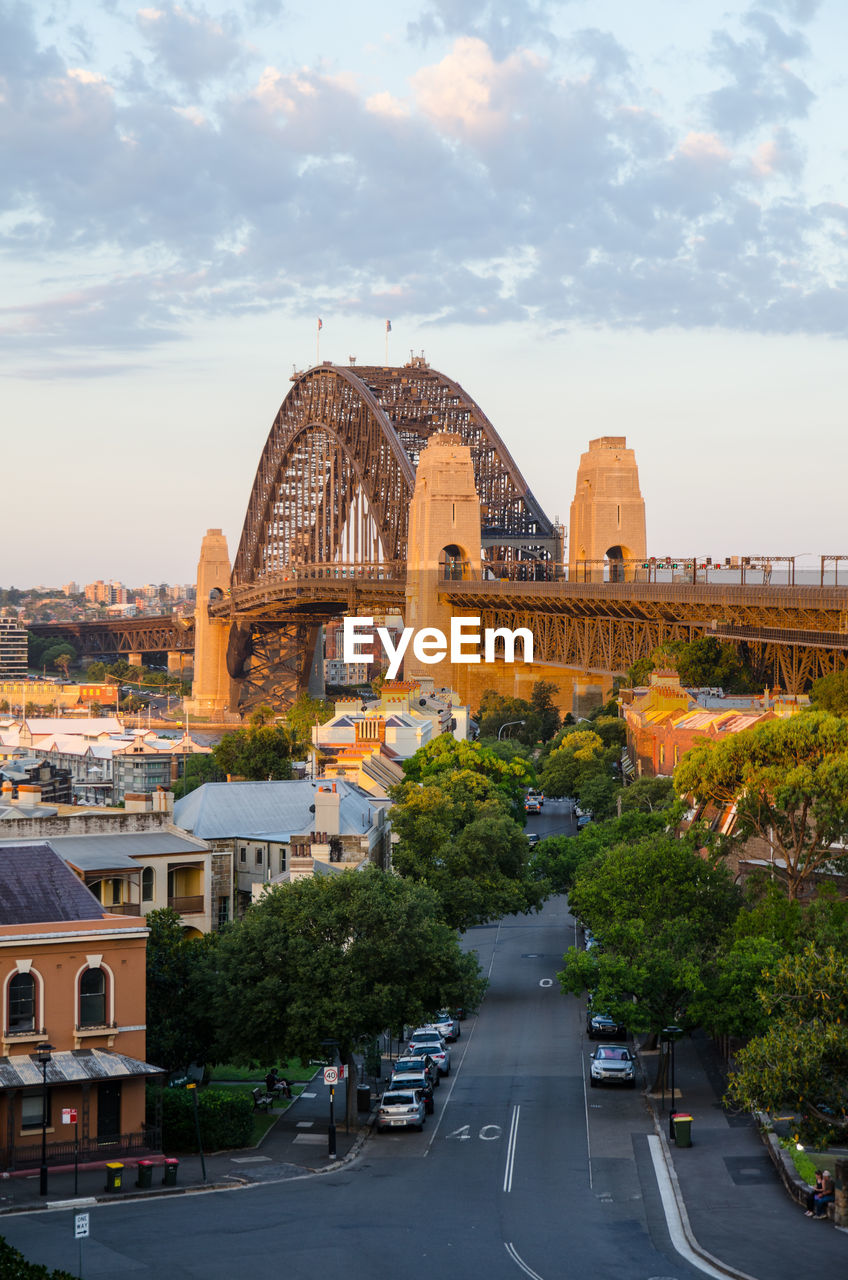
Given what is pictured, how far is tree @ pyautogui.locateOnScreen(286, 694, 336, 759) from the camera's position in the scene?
5305 inches

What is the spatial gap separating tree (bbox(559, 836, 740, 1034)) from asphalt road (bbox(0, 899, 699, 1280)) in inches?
101

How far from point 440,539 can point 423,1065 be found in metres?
134

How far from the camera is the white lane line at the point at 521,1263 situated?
30.9m

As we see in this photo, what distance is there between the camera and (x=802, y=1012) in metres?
37.5

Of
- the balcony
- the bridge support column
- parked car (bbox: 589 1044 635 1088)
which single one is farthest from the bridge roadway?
parked car (bbox: 589 1044 635 1088)

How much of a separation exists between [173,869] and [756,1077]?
2349cm

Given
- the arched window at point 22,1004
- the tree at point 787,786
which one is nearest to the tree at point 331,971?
the arched window at point 22,1004

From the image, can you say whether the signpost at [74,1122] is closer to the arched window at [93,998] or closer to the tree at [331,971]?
the arched window at [93,998]

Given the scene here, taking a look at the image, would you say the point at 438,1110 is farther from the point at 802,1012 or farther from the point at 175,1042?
the point at 802,1012

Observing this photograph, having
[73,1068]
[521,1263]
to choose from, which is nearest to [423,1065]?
[73,1068]

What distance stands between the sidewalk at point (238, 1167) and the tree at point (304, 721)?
8055cm

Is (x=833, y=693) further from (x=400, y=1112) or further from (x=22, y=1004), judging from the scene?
(x=22, y=1004)

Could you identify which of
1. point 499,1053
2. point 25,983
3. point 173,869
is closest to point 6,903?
point 25,983

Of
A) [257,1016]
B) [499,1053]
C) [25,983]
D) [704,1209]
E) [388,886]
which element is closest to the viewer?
[704,1209]
